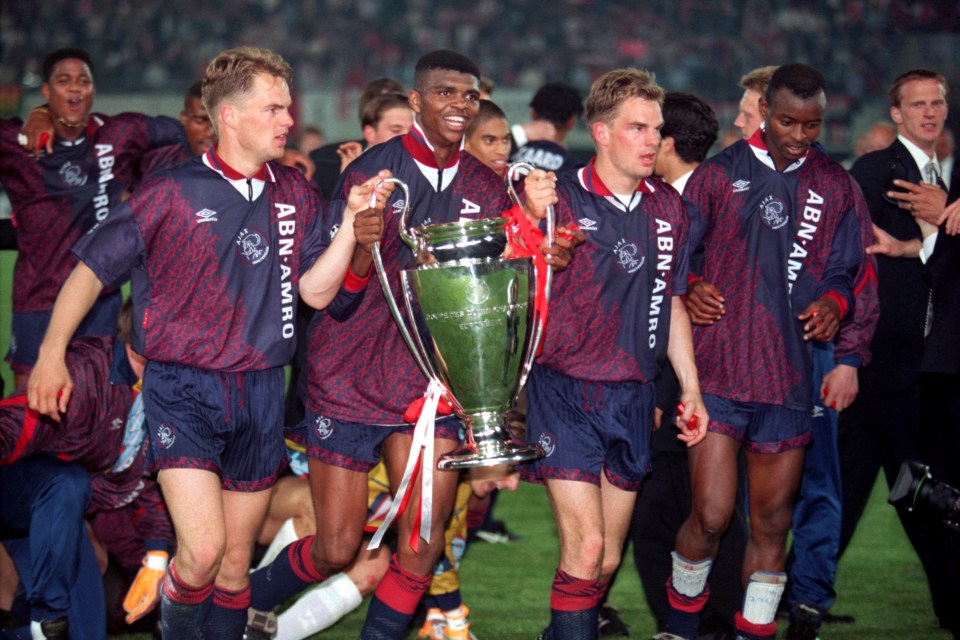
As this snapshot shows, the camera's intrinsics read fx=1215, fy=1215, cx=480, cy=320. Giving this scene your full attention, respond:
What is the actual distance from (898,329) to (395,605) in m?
2.41

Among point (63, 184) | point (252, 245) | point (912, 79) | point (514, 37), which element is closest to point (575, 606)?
point (252, 245)

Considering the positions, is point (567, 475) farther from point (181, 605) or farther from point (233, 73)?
point (233, 73)

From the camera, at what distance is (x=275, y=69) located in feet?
12.4

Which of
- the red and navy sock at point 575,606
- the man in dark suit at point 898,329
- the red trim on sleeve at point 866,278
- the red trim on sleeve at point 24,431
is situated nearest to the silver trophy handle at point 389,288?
the red and navy sock at point 575,606

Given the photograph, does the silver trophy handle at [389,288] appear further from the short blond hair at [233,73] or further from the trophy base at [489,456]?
the short blond hair at [233,73]

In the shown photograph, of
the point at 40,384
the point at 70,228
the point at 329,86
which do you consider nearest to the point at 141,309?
the point at 40,384

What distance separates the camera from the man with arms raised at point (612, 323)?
3.95 m

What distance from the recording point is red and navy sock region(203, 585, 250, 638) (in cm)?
389

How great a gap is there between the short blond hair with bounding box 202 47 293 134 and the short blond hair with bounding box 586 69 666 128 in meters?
Result: 1.04

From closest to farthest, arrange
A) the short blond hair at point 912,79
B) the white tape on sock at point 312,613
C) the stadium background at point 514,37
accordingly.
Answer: the white tape on sock at point 312,613 → the short blond hair at point 912,79 → the stadium background at point 514,37

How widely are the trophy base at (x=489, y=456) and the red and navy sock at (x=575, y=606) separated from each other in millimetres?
489

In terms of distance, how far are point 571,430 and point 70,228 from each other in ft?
9.45

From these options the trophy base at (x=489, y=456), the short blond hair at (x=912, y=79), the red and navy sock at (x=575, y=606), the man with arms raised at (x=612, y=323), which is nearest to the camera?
the trophy base at (x=489, y=456)

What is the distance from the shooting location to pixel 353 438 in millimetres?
4082
